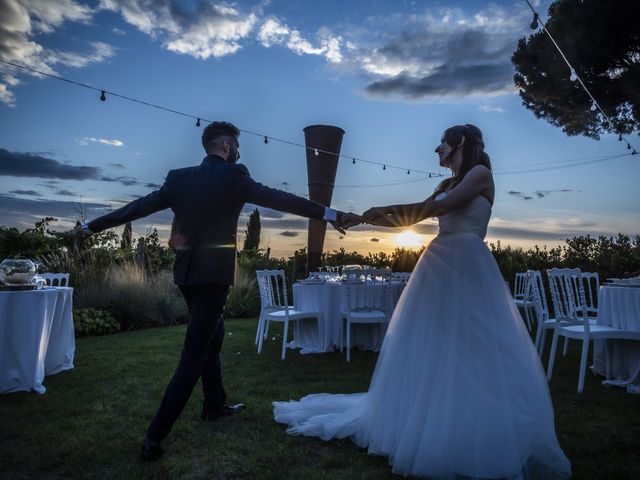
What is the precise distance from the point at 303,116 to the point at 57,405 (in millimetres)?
6629

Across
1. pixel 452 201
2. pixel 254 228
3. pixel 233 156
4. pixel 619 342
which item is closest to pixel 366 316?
pixel 619 342

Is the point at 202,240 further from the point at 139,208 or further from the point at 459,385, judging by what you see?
the point at 459,385

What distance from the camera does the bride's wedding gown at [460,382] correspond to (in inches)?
79.0

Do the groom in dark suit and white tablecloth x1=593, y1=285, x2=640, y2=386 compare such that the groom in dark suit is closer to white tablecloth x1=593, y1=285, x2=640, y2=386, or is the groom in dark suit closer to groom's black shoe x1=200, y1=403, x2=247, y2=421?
groom's black shoe x1=200, y1=403, x2=247, y2=421

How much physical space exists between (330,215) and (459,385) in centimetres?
115

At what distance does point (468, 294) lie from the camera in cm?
229

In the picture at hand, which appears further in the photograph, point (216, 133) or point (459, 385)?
point (216, 133)

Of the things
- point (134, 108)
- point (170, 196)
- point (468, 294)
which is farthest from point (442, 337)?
point (134, 108)

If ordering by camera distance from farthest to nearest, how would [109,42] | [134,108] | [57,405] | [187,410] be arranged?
1. [134,108]
2. [109,42]
3. [57,405]
4. [187,410]

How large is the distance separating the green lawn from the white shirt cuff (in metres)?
1.21

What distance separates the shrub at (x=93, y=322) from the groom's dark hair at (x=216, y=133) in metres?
5.60

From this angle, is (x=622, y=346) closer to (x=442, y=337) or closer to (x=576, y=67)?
(x=442, y=337)

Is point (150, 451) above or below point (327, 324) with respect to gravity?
below

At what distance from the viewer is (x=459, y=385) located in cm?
211
